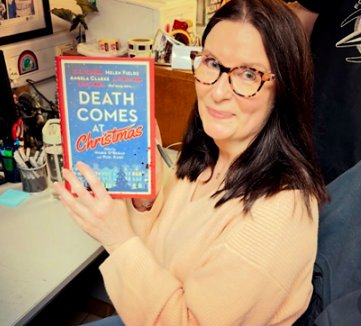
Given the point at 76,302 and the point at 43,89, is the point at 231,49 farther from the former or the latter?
the point at 76,302

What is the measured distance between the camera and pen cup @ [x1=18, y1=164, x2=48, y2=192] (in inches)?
52.3

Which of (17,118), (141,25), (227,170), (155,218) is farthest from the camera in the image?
(141,25)

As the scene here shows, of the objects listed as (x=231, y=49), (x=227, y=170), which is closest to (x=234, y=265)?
(x=227, y=170)

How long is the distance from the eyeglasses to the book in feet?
0.48

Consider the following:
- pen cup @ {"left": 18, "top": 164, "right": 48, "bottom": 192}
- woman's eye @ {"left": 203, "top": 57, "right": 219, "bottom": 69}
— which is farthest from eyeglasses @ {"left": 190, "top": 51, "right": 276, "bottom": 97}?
pen cup @ {"left": 18, "top": 164, "right": 48, "bottom": 192}

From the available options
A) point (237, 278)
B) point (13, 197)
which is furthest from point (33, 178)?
point (237, 278)

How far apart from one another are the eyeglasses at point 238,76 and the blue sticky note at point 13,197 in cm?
75

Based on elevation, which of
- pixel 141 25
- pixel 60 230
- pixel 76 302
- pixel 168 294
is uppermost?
pixel 141 25

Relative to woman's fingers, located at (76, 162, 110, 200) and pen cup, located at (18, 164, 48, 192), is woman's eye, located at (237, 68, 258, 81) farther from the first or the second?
pen cup, located at (18, 164, 48, 192)

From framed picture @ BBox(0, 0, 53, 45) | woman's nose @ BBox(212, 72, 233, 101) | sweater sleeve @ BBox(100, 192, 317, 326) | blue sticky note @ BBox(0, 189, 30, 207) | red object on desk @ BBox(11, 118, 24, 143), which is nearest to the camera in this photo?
sweater sleeve @ BBox(100, 192, 317, 326)

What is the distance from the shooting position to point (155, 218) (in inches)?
42.4

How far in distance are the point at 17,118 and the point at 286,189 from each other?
1.03 metres

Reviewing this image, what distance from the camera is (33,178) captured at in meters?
1.33

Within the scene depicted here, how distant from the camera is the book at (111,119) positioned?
2.48 feet
